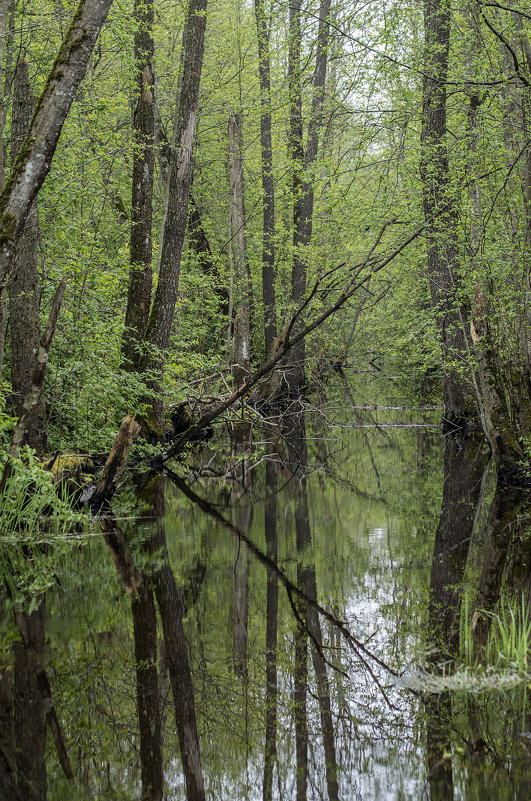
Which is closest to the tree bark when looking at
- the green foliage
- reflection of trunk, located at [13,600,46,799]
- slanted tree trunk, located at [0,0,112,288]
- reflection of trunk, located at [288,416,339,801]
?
the green foliage

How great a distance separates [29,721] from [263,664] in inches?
50.4

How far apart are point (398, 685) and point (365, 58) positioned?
9027 millimetres

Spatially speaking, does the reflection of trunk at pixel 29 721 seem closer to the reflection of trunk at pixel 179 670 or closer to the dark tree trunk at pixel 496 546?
the reflection of trunk at pixel 179 670

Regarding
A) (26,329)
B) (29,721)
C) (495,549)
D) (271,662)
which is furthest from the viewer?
(26,329)

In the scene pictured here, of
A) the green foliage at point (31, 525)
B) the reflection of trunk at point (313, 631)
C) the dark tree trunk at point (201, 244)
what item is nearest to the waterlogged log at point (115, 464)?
the green foliage at point (31, 525)

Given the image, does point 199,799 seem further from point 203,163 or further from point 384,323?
point 384,323

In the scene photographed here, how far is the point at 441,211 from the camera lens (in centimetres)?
993

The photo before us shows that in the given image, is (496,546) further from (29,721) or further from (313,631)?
(29,721)

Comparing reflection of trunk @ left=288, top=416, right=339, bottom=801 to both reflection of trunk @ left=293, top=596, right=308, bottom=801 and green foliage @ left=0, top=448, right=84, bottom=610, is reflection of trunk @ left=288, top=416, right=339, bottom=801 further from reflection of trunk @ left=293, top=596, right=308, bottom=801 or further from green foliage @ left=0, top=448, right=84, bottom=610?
green foliage @ left=0, top=448, right=84, bottom=610

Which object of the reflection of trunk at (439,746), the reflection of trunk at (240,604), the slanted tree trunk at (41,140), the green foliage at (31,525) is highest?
the slanted tree trunk at (41,140)

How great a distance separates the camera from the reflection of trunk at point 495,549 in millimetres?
4594

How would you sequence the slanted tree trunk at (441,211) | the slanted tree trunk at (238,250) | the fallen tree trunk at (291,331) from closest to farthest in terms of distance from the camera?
the fallen tree trunk at (291,331), the slanted tree trunk at (441,211), the slanted tree trunk at (238,250)

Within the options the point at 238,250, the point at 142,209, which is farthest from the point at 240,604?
the point at 238,250

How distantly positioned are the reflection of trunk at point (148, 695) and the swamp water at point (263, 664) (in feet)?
0.03
